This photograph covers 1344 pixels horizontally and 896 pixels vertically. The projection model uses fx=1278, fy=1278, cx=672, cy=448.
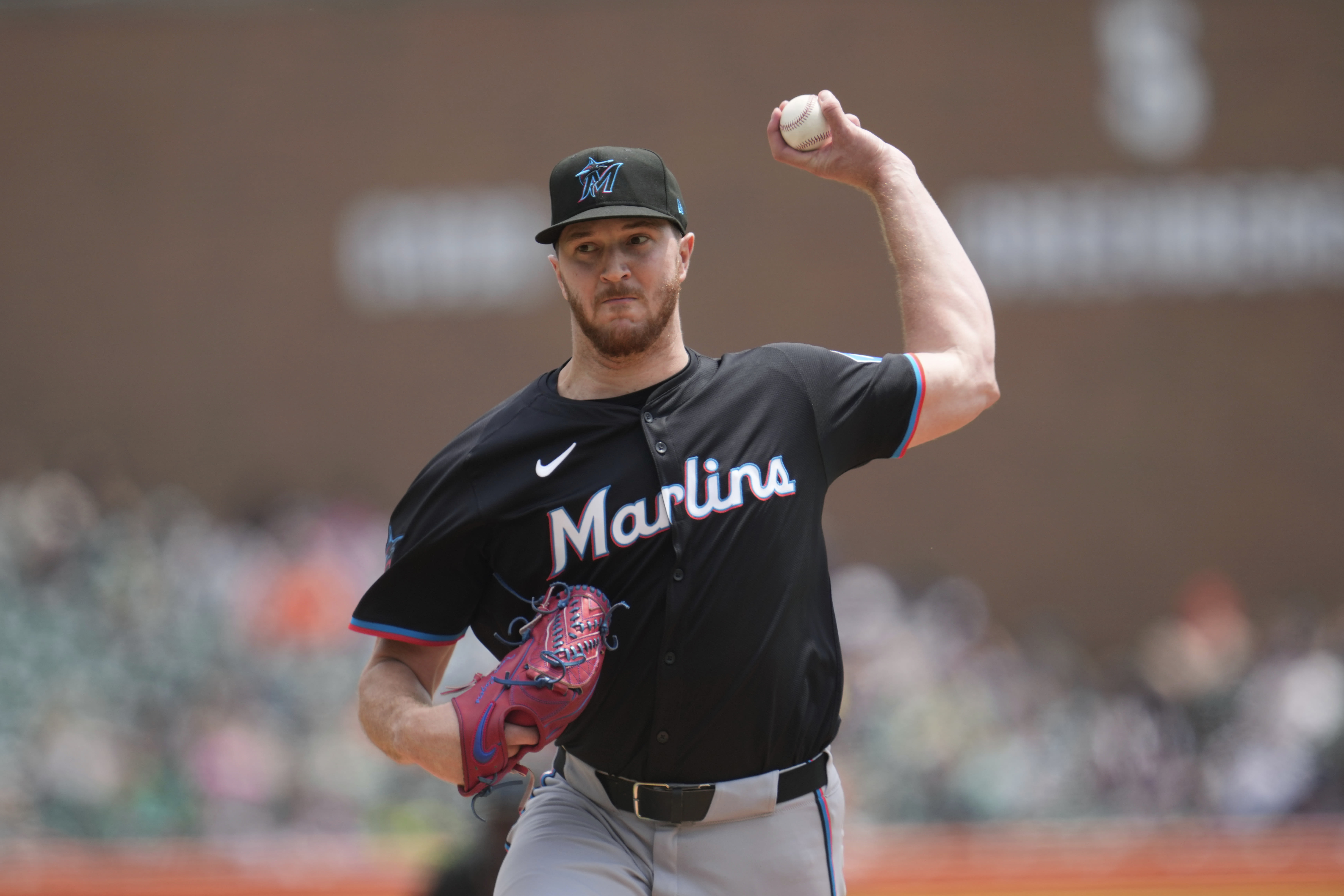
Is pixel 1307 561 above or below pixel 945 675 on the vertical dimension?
above

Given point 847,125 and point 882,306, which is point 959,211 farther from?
point 847,125

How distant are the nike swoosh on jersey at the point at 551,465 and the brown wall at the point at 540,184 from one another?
681cm

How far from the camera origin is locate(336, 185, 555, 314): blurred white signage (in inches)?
379

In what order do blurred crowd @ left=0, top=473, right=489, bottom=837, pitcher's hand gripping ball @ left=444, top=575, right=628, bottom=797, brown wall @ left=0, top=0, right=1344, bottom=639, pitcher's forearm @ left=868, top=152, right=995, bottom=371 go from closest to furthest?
pitcher's hand gripping ball @ left=444, top=575, right=628, bottom=797
pitcher's forearm @ left=868, top=152, right=995, bottom=371
blurred crowd @ left=0, top=473, right=489, bottom=837
brown wall @ left=0, top=0, right=1344, bottom=639

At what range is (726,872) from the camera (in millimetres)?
2570

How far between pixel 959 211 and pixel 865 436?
7.28m

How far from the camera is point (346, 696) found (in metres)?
9.02

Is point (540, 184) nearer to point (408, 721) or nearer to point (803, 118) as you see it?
point (803, 118)

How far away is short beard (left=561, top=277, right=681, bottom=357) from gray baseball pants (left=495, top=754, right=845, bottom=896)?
0.91 metres

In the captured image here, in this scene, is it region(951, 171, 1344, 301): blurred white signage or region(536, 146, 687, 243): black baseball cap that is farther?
region(951, 171, 1344, 301): blurred white signage

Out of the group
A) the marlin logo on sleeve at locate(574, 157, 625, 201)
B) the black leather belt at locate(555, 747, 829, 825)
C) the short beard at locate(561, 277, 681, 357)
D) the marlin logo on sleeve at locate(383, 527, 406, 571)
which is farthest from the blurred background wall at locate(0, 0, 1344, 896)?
the marlin logo on sleeve at locate(574, 157, 625, 201)

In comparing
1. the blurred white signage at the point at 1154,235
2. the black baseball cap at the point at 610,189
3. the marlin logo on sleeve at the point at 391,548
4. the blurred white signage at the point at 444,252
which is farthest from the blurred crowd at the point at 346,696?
the black baseball cap at the point at 610,189

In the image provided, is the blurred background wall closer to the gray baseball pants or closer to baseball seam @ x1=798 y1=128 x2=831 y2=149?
the gray baseball pants

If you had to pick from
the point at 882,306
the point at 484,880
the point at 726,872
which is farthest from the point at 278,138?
the point at 726,872
